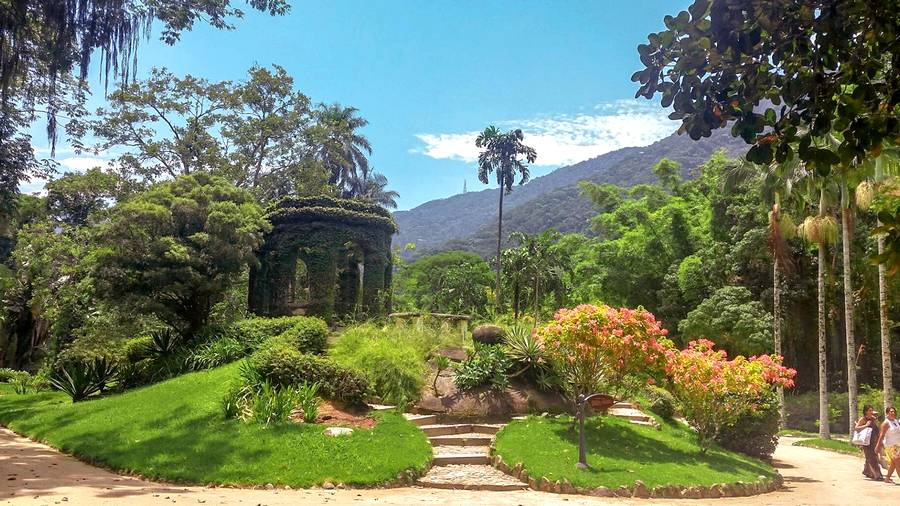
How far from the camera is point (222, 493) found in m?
8.59

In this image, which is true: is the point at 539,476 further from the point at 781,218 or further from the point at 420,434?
the point at 781,218

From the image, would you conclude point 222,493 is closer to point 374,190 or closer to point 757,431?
point 757,431

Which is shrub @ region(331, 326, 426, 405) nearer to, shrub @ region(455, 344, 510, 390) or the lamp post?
shrub @ region(455, 344, 510, 390)

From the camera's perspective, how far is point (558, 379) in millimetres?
14664

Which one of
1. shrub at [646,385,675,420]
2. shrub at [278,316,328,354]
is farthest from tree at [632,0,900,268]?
shrub at [278,316,328,354]

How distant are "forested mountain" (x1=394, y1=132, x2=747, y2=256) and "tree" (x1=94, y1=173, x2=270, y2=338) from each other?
5914 cm

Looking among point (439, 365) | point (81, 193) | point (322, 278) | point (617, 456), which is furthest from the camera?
point (81, 193)

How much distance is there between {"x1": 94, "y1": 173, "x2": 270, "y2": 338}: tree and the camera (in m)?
17.7

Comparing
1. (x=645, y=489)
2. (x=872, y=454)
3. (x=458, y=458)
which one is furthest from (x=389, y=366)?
(x=872, y=454)

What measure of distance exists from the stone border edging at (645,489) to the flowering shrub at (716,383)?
1.87m

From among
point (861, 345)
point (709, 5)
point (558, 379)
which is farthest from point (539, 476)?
point (861, 345)

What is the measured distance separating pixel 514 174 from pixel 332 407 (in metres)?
36.0

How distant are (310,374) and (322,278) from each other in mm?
9755

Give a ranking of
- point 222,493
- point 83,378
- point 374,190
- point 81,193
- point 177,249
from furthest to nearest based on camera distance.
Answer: point 374,190
point 81,193
point 177,249
point 83,378
point 222,493
